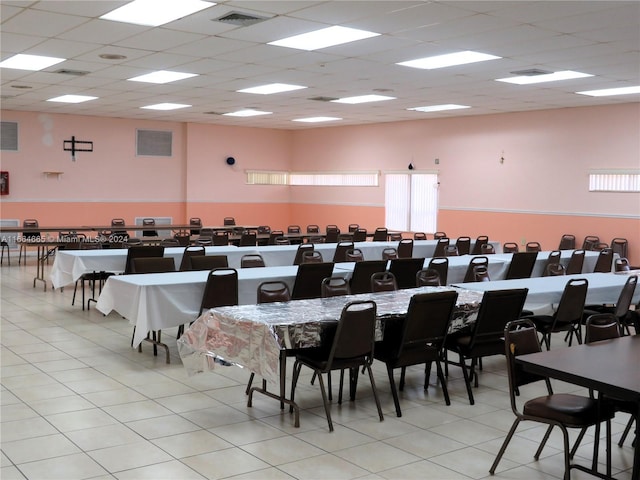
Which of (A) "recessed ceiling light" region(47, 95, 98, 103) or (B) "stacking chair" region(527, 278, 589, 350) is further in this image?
(A) "recessed ceiling light" region(47, 95, 98, 103)

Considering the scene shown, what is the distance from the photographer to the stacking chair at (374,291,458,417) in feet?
16.7

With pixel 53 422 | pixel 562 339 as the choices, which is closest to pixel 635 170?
pixel 562 339

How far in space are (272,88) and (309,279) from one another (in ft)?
18.2

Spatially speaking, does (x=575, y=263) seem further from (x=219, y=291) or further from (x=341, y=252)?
(x=219, y=291)

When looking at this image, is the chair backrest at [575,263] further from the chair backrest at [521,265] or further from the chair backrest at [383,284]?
the chair backrest at [383,284]

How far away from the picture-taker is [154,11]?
677 cm

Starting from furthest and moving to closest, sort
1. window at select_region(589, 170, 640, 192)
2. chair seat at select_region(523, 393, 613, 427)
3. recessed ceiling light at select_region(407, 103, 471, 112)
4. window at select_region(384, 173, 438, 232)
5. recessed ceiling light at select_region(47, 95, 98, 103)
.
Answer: window at select_region(384, 173, 438, 232) → recessed ceiling light at select_region(407, 103, 471, 112) → recessed ceiling light at select_region(47, 95, 98, 103) → window at select_region(589, 170, 640, 192) → chair seat at select_region(523, 393, 613, 427)

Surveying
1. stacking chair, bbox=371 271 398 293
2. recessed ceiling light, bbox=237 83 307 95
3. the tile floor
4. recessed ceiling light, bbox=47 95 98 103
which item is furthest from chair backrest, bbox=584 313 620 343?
recessed ceiling light, bbox=47 95 98 103

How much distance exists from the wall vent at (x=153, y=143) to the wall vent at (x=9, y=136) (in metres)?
2.89

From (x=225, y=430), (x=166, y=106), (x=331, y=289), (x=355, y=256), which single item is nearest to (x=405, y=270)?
(x=355, y=256)

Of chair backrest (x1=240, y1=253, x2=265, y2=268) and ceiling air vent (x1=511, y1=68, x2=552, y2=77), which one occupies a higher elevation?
ceiling air vent (x1=511, y1=68, x2=552, y2=77)

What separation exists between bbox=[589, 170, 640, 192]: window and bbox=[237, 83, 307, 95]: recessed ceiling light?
5929mm

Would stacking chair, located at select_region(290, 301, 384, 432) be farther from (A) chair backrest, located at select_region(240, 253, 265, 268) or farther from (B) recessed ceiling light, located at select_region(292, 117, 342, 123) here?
(B) recessed ceiling light, located at select_region(292, 117, 342, 123)

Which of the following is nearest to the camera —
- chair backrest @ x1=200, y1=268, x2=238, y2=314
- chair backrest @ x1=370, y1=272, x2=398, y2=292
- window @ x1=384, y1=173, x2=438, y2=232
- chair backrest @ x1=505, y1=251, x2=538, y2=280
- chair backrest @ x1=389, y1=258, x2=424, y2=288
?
chair backrest @ x1=200, y1=268, x2=238, y2=314
